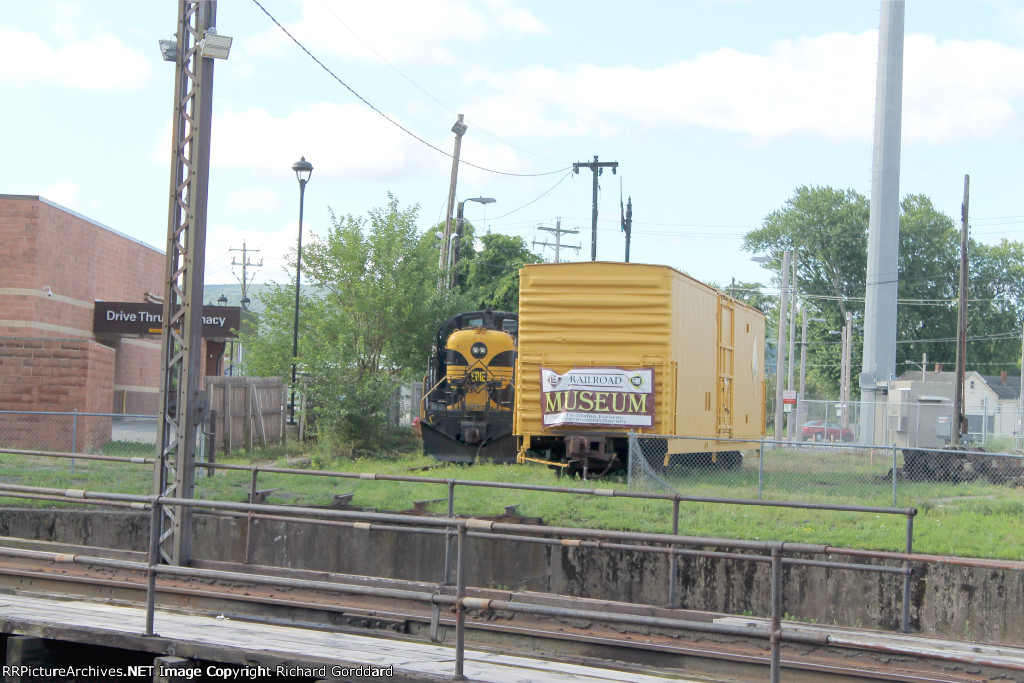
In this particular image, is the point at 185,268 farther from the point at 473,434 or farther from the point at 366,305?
the point at 366,305

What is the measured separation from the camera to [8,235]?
88.0 ft

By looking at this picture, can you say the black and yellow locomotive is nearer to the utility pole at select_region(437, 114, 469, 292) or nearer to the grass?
the grass

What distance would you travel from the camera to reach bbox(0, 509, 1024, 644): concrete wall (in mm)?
11562

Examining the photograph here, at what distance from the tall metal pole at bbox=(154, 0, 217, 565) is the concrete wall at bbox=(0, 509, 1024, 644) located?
3.17 m

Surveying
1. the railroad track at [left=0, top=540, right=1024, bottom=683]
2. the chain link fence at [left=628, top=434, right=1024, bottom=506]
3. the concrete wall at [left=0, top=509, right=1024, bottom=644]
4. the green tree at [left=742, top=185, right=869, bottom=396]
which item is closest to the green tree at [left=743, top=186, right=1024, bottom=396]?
the green tree at [left=742, top=185, right=869, bottom=396]

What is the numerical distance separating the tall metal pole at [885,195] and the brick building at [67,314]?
75.5ft

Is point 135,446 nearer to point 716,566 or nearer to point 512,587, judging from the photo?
point 512,587

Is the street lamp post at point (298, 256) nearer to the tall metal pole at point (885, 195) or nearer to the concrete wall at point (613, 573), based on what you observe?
the concrete wall at point (613, 573)

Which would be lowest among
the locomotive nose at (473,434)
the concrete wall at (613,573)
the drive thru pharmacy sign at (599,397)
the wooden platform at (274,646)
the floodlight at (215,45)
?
the concrete wall at (613,573)

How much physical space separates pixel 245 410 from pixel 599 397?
35.5 feet

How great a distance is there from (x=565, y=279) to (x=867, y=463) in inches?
523

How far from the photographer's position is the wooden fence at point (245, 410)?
23.2m

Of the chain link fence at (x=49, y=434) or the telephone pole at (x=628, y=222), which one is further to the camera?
the telephone pole at (x=628, y=222)

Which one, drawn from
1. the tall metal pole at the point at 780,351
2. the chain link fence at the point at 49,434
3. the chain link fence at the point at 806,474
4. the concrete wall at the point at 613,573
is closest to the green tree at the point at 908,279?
the tall metal pole at the point at 780,351
